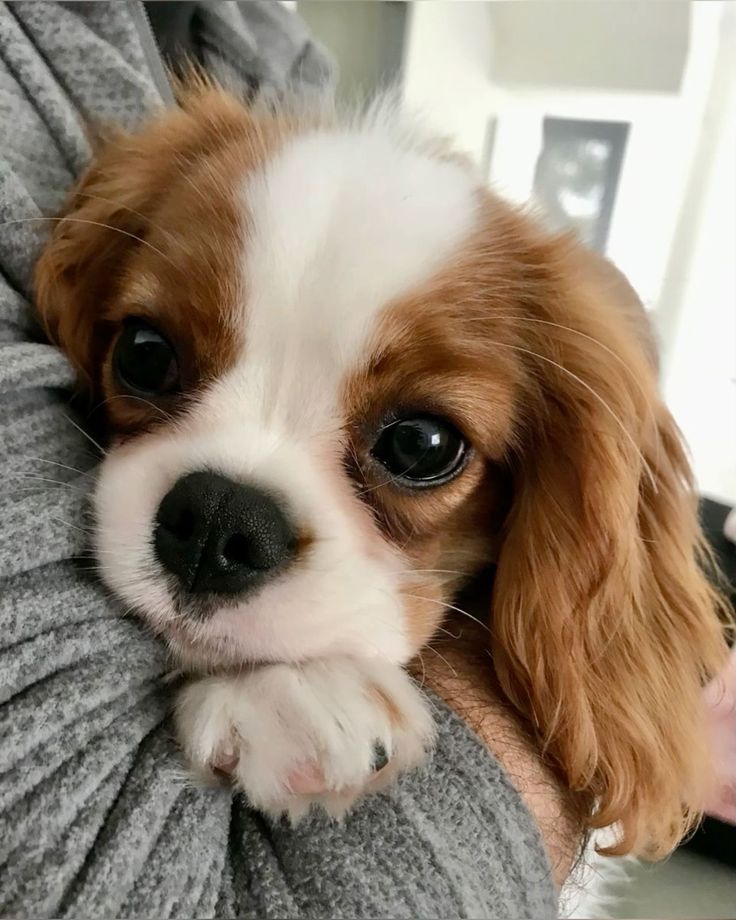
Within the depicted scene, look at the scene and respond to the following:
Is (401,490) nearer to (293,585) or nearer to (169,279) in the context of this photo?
(293,585)

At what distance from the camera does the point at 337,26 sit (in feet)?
5.55

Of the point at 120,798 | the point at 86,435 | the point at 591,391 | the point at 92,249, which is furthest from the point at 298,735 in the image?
the point at 92,249

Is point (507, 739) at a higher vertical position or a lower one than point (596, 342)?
lower

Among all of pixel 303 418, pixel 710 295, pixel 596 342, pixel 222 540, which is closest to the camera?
pixel 222 540

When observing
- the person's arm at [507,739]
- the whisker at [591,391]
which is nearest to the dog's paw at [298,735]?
the person's arm at [507,739]

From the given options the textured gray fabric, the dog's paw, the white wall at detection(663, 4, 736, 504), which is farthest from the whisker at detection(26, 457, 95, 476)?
the white wall at detection(663, 4, 736, 504)

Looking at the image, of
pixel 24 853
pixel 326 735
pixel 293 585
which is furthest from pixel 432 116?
pixel 24 853

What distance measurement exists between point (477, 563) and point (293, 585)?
0.30 meters

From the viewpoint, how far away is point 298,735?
2.25 feet

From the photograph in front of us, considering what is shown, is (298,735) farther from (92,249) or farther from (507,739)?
(92,249)

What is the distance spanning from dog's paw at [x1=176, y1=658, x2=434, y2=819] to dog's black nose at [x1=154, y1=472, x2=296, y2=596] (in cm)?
8

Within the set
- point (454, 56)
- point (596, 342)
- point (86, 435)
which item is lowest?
point (86, 435)

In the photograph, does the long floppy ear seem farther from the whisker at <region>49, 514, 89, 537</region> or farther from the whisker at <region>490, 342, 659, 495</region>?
the whisker at <region>49, 514, 89, 537</region>

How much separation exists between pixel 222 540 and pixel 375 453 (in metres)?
0.20
